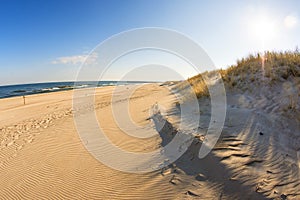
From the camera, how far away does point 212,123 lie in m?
5.77

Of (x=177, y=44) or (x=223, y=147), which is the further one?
(x=177, y=44)

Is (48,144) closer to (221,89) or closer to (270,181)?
(270,181)

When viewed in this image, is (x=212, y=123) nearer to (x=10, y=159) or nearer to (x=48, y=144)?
(x=48, y=144)

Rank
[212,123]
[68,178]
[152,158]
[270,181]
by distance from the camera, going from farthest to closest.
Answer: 1. [212,123]
2. [152,158]
3. [68,178]
4. [270,181]

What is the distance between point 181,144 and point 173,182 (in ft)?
5.16

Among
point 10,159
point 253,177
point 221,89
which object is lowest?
point 10,159

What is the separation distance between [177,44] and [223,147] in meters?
5.21

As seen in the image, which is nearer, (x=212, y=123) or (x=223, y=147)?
(x=223, y=147)

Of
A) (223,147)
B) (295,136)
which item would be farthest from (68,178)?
(295,136)

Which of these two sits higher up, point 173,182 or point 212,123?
point 212,123

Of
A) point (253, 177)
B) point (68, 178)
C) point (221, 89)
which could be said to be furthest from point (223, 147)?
point (221, 89)

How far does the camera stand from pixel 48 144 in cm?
679

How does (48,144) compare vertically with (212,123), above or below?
below

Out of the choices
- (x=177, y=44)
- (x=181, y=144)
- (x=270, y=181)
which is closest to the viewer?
(x=270, y=181)
